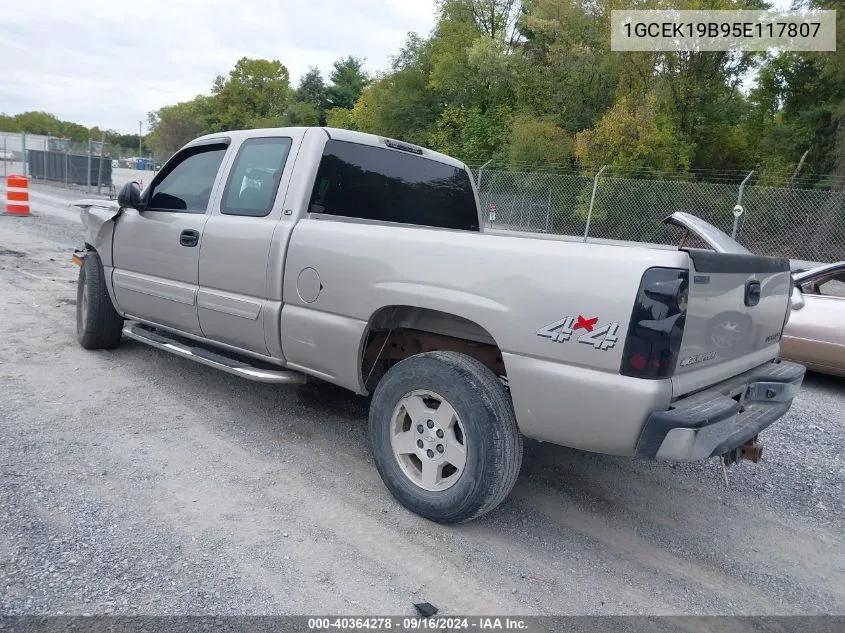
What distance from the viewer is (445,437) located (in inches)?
123

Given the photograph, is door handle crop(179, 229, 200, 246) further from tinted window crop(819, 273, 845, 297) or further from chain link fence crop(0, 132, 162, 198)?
chain link fence crop(0, 132, 162, 198)

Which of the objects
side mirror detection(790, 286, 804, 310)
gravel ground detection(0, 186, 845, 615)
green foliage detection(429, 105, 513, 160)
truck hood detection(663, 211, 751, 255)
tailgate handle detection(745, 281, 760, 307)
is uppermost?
green foliage detection(429, 105, 513, 160)

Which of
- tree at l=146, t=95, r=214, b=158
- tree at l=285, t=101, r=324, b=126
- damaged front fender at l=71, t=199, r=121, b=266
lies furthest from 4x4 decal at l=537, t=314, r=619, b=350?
tree at l=146, t=95, r=214, b=158

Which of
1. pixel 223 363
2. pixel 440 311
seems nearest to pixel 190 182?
pixel 223 363

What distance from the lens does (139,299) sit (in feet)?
16.3

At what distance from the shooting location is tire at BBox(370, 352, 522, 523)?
2.93 metres

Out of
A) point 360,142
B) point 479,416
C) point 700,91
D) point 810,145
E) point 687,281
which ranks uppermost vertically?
point 700,91

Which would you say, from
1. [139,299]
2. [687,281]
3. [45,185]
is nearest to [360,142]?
[139,299]

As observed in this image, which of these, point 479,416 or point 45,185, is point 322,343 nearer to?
point 479,416

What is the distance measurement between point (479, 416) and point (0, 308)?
242 inches

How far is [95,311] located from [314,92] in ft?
208

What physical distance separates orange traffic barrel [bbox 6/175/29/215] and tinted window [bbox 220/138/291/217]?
13891 millimetres

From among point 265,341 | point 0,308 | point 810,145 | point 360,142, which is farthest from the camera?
point 810,145

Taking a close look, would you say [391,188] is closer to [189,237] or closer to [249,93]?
[189,237]
